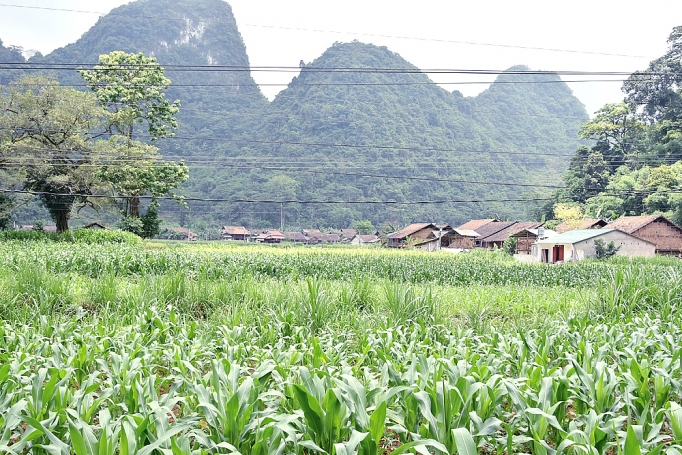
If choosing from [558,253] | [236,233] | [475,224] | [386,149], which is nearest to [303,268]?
[558,253]

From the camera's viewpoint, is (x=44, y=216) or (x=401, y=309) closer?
(x=401, y=309)

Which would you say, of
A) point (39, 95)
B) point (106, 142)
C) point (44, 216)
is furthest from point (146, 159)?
point (44, 216)

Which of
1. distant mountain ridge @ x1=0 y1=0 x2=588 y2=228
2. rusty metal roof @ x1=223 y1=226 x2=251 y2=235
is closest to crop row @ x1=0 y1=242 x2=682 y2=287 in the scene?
distant mountain ridge @ x1=0 y1=0 x2=588 y2=228

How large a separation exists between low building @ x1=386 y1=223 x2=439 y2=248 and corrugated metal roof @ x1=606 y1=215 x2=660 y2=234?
43.7ft

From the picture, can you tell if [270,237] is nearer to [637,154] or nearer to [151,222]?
[151,222]

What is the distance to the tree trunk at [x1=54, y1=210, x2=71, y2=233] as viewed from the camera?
29.9 meters

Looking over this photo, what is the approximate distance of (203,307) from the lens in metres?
8.20

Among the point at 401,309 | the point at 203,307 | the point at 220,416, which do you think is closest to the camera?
the point at 220,416

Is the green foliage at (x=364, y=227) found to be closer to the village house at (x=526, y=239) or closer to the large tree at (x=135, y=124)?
the village house at (x=526, y=239)

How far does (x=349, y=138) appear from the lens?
54.5 m

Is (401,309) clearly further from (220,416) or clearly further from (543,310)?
(220,416)

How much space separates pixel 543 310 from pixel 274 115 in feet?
161

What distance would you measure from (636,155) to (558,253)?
1176 centimetres

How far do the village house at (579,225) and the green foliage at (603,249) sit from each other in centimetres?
530
